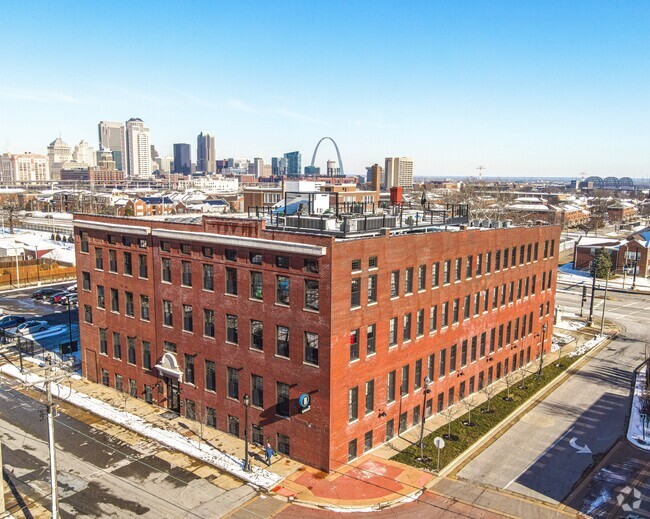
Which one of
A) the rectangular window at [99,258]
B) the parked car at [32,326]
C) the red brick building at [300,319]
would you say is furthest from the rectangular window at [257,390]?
the parked car at [32,326]

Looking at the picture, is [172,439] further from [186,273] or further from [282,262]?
[282,262]

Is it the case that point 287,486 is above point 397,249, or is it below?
below

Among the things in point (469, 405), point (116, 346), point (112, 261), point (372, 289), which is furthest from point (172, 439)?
point (469, 405)

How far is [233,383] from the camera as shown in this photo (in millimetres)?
38719

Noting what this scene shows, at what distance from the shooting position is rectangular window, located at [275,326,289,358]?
115 ft

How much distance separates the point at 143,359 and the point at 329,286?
2055cm

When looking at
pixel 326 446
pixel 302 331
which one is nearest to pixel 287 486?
pixel 326 446

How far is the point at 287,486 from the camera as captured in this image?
107ft

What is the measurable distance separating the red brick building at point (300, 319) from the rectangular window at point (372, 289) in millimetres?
134

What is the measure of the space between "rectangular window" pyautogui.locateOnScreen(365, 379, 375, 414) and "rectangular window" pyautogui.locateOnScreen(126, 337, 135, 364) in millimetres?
20833

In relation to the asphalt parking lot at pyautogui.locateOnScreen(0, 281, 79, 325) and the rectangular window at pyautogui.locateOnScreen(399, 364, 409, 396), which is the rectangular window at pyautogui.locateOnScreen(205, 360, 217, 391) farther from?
the asphalt parking lot at pyautogui.locateOnScreen(0, 281, 79, 325)

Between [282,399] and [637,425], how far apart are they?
92.7 feet

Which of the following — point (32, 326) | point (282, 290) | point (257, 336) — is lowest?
point (32, 326)

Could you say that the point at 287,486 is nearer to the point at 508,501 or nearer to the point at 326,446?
the point at 326,446
